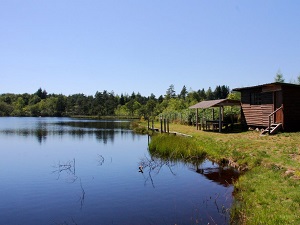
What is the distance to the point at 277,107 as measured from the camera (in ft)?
84.8

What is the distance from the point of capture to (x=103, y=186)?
574 inches

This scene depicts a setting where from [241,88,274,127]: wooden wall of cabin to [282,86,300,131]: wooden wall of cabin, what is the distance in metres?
1.33

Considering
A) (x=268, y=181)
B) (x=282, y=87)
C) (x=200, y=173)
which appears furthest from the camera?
(x=282, y=87)

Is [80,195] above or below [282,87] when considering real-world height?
below

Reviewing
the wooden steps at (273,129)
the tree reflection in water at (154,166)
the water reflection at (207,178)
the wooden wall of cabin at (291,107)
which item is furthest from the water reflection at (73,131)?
the wooden wall of cabin at (291,107)

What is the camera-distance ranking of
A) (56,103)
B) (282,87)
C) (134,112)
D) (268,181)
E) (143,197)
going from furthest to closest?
(56,103), (134,112), (282,87), (143,197), (268,181)

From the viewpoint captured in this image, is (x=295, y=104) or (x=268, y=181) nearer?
(x=268, y=181)

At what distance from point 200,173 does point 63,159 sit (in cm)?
1084

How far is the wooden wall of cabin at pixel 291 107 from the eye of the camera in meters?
25.2

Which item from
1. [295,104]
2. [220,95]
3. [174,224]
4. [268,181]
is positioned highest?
[220,95]

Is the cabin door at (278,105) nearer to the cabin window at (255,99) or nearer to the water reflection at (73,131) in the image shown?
the cabin window at (255,99)

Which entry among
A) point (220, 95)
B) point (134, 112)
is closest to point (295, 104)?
point (134, 112)

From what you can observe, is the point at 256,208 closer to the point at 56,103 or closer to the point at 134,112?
the point at 134,112

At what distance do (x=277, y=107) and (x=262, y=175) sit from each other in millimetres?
14758
